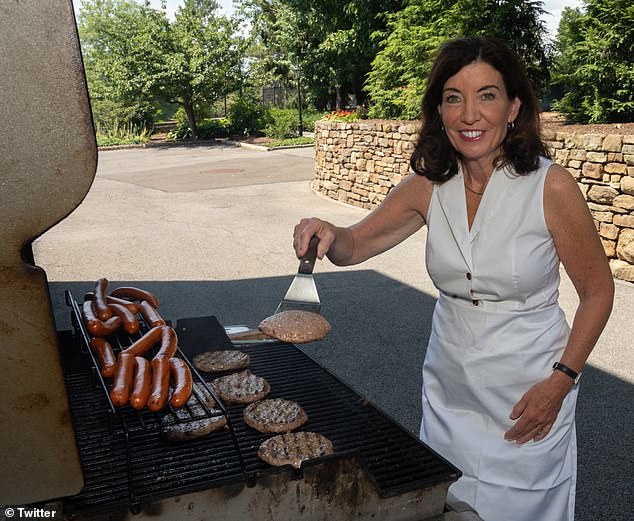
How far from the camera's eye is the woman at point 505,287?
224cm

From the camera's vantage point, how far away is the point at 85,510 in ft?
5.37

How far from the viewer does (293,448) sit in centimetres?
206

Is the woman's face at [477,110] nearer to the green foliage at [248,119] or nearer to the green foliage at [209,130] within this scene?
the green foliage at [248,119]

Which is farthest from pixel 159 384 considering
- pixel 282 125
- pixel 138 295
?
pixel 282 125

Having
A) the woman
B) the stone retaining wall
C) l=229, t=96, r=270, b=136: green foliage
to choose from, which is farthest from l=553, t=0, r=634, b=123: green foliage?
l=229, t=96, r=270, b=136: green foliage

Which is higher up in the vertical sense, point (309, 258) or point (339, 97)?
point (309, 258)

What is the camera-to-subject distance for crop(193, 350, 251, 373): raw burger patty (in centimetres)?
276

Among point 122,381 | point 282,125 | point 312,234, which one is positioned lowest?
point 282,125

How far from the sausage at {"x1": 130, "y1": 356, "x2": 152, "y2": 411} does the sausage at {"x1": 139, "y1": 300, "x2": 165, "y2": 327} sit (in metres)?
0.43

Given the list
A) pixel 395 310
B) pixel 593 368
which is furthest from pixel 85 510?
pixel 395 310

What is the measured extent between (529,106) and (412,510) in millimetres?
1523

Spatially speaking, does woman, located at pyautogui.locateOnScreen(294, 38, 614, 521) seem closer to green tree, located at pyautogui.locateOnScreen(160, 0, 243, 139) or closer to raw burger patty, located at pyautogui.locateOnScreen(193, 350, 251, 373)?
raw burger patty, located at pyautogui.locateOnScreen(193, 350, 251, 373)

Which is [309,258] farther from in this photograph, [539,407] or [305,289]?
[539,407]

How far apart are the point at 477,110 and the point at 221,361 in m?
1.51
